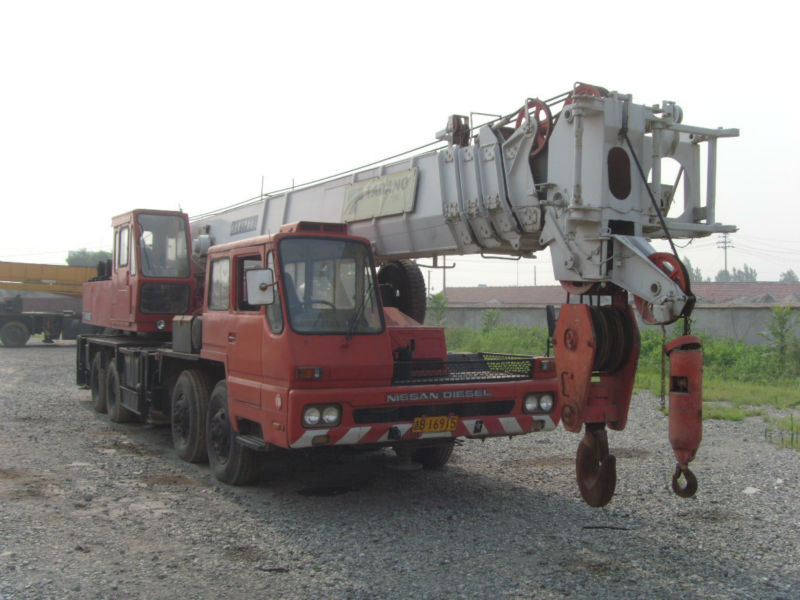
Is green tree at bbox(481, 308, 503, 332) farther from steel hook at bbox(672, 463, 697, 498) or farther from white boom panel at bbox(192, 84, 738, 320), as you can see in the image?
steel hook at bbox(672, 463, 697, 498)

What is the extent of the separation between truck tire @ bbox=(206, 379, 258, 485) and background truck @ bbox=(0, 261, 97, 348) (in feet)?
78.3

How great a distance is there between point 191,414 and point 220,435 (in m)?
0.92

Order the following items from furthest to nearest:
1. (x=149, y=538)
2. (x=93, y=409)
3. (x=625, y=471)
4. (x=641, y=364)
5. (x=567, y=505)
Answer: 1. (x=641, y=364)
2. (x=93, y=409)
3. (x=625, y=471)
4. (x=567, y=505)
5. (x=149, y=538)

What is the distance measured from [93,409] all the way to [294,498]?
738 centimetres

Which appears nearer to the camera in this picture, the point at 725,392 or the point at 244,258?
the point at 244,258

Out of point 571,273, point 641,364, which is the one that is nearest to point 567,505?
point 571,273

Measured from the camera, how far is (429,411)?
21.9 feet

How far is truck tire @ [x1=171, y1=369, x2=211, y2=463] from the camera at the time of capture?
838cm

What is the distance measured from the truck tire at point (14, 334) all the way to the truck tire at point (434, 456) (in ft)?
84.8

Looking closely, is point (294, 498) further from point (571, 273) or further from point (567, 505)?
point (571, 273)

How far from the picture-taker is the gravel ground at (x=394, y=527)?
16.6ft

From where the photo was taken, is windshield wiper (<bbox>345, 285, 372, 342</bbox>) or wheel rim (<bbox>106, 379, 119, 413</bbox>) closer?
windshield wiper (<bbox>345, 285, 372, 342</bbox>)

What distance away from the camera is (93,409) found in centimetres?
1327

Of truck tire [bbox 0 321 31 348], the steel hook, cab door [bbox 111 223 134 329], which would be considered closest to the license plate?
the steel hook
